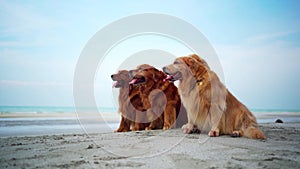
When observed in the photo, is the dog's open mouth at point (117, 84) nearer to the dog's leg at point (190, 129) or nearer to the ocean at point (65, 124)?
the ocean at point (65, 124)

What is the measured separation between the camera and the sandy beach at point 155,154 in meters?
2.84

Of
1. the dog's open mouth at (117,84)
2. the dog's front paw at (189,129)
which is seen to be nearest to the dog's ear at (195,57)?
the dog's front paw at (189,129)

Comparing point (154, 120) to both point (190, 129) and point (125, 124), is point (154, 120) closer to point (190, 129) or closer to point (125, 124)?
point (125, 124)

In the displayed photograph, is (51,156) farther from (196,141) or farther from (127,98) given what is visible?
(127,98)

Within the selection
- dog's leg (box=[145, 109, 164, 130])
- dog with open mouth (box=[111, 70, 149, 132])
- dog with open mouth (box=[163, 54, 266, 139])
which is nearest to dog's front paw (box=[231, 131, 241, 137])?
dog with open mouth (box=[163, 54, 266, 139])

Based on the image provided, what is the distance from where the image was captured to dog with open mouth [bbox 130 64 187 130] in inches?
237

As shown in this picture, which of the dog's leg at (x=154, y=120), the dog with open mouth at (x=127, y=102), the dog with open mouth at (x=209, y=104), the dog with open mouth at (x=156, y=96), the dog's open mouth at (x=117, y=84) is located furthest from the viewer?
the dog's open mouth at (x=117, y=84)

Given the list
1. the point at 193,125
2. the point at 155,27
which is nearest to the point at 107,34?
the point at 155,27

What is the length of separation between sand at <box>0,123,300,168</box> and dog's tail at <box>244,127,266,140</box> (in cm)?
27

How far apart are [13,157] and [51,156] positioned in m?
0.42

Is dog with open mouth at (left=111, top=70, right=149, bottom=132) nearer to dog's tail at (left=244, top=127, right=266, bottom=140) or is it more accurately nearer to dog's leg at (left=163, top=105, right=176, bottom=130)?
A: dog's leg at (left=163, top=105, right=176, bottom=130)

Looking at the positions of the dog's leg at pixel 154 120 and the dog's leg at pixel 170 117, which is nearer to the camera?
the dog's leg at pixel 170 117

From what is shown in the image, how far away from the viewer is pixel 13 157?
10.3ft

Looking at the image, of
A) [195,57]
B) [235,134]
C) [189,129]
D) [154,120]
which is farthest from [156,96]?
[235,134]
